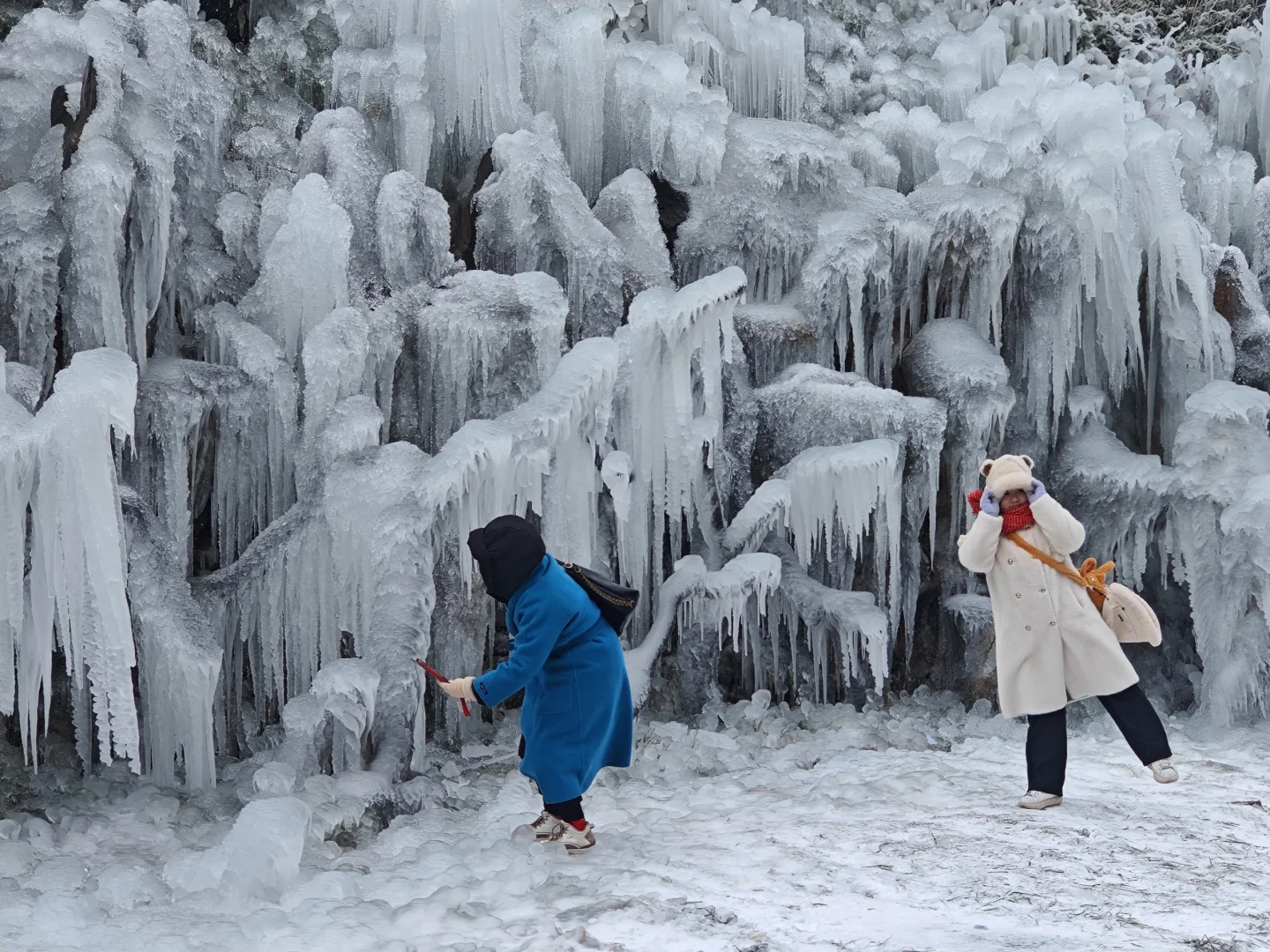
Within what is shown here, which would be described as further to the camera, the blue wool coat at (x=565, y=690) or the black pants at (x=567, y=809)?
the black pants at (x=567, y=809)

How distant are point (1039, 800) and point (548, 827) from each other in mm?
2044

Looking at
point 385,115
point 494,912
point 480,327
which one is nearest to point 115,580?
point 494,912

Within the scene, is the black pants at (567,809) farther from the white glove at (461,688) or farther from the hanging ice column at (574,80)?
the hanging ice column at (574,80)

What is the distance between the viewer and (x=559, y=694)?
4.20 metres

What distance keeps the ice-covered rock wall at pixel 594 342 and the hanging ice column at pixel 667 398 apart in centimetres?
3

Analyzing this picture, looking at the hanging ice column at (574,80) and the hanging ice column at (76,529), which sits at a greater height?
the hanging ice column at (574,80)

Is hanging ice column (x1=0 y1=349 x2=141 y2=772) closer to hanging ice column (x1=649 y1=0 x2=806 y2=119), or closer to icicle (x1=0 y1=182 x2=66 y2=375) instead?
icicle (x1=0 y1=182 x2=66 y2=375)

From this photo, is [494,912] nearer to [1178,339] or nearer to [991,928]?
[991,928]

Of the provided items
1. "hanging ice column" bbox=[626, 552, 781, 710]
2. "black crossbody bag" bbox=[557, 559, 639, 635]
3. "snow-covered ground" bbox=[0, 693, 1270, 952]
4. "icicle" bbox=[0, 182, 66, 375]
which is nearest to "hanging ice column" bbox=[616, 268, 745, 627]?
"hanging ice column" bbox=[626, 552, 781, 710]

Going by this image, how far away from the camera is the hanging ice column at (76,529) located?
438cm

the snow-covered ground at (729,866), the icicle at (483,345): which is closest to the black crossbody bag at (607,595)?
the snow-covered ground at (729,866)

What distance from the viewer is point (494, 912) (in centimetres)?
365

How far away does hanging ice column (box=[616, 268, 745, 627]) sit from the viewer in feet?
21.7

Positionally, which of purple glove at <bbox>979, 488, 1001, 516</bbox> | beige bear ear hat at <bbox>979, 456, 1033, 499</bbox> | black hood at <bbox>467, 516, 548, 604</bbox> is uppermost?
beige bear ear hat at <bbox>979, 456, 1033, 499</bbox>
